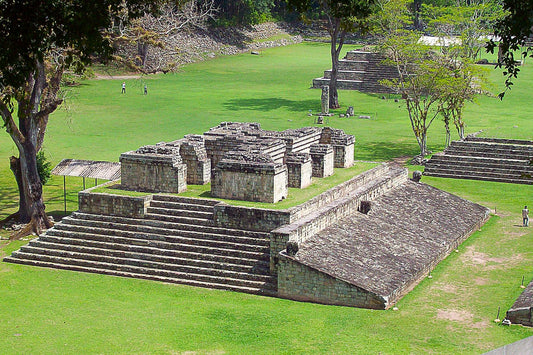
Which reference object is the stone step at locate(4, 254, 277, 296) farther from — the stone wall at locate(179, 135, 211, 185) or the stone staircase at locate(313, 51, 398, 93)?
the stone staircase at locate(313, 51, 398, 93)

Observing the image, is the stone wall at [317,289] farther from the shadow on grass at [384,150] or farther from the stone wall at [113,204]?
the shadow on grass at [384,150]

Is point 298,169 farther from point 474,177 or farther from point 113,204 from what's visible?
point 474,177

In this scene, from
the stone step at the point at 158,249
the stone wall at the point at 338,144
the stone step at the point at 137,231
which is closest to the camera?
the stone step at the point at 158,249

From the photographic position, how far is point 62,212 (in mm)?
28344

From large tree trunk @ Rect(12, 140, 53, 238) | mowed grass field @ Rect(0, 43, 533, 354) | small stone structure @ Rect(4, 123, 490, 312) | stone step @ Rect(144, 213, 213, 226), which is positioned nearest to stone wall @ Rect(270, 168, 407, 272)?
small stone structure @ Rect(4, 123, 490, 312)

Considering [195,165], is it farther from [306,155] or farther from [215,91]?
[215,91]

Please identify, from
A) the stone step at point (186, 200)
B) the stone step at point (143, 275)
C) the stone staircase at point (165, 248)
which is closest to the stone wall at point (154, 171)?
the stone step at point (186, 200)

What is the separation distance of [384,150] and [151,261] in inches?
740

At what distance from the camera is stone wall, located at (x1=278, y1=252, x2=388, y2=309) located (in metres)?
19.9

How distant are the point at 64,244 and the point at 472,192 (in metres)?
15.6

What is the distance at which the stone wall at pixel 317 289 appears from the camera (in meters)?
19.9

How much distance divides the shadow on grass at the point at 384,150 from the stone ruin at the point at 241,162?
9.02 m

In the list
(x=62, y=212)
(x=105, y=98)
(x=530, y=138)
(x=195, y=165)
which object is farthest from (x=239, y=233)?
(x=105, y=98)

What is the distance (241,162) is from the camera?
912 inches
